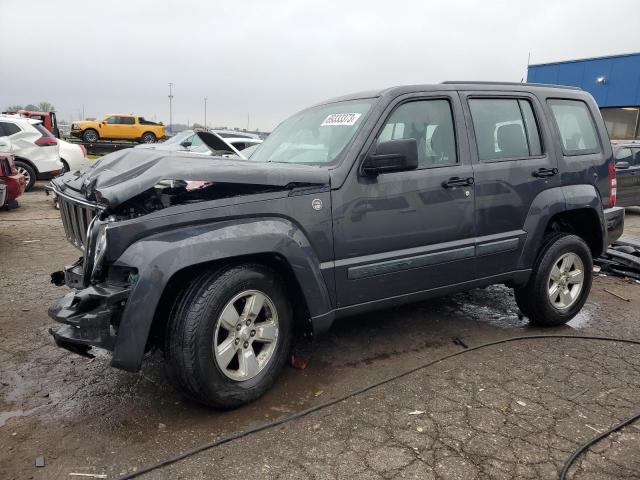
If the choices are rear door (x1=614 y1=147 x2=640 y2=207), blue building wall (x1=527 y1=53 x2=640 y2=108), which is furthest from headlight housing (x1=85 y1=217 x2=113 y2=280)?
blue building wall (x1=527 y1=53 x2=640 y2=108)

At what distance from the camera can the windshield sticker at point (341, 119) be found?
143 inches

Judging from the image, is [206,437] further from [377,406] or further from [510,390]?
[510,390]

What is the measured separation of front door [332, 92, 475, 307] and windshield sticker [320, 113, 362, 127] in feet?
0.76

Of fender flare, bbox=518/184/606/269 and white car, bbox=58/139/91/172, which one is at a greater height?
white car, bbox=58/139/91/172

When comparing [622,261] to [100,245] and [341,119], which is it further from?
[100,245]

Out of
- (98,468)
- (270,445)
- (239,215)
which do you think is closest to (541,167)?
(239,215)

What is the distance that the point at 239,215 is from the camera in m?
2.96

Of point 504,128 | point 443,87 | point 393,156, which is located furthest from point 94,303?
point 504,128

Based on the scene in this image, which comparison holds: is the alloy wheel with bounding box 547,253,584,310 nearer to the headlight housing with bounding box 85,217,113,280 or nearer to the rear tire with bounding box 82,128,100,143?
the headlight housing with bounding box 85,217,113,280

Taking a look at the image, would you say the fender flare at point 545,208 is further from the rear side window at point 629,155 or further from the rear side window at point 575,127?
the rear side window at point 629,155

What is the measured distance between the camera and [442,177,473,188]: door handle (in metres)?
3.70

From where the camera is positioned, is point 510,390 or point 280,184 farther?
point 510,390

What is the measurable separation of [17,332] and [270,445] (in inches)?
103

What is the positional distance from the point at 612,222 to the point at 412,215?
2508 mm
